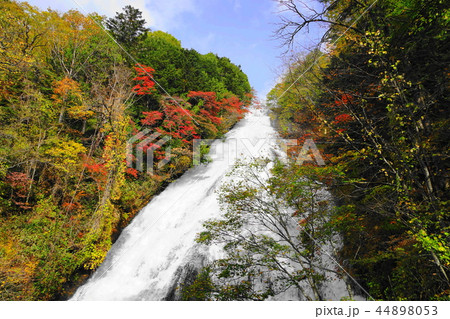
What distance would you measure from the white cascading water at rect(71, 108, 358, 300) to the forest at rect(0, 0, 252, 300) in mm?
723

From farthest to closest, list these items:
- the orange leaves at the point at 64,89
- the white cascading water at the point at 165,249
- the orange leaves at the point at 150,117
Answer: the orange leaves at the point at 150,117, the orange leaves at the point at 64,89, the white cascading water at the point at 165,249

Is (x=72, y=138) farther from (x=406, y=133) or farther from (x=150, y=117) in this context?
(x=406, y=133)

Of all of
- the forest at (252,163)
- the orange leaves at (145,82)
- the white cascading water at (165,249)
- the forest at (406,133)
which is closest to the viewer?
the forest at (406,133)

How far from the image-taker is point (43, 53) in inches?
548

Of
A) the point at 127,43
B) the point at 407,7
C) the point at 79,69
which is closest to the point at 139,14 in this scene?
the point at 127,43

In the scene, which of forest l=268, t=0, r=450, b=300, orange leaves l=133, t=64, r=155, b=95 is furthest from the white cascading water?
orange leaves l=133, t=64, r=155, b=95

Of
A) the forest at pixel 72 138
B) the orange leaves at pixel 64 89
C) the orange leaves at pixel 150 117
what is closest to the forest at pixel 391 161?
the forest at pixel 72 138

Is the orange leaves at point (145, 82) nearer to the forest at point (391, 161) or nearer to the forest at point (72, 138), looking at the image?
the forest at point (72, 138)

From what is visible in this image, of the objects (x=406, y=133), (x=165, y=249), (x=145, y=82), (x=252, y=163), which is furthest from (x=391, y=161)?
(x=145, y=82)

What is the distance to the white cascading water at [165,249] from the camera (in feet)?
25.4

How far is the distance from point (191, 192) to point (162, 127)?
477 centimetres

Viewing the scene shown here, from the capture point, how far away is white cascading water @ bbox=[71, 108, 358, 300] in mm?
7734

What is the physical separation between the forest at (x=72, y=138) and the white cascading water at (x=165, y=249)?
2.37 feet

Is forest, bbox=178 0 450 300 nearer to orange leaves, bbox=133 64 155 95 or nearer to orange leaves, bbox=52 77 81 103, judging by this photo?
orange leaves, bbox=133 64 155 95
